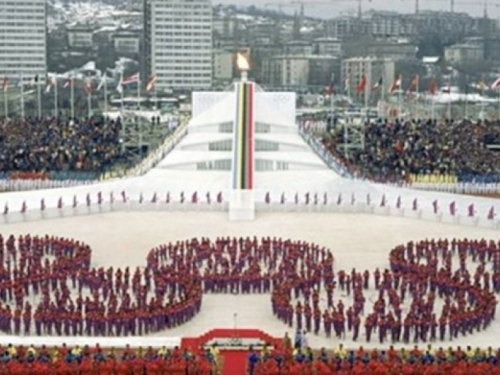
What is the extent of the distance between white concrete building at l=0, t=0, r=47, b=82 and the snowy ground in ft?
260

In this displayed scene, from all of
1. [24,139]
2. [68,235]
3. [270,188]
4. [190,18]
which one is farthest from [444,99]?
[68,235]

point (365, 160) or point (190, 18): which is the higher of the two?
point (190, 18)

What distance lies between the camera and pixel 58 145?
185 ft

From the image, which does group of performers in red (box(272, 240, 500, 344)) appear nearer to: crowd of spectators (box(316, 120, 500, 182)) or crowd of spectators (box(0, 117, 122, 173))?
crowd of spectators (box(316, 120, 500, 182))

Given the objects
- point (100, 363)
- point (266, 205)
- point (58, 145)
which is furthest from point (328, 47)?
point (100, 363)

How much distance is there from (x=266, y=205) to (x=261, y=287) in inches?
493

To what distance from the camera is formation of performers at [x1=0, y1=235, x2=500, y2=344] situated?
2378 centimetres

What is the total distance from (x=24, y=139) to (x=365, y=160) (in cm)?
2067

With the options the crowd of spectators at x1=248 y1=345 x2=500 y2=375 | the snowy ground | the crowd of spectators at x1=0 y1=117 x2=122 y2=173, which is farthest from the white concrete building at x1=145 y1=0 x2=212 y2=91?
the crowd of spectators at x1=248 y1=345 x2=500 y2=375

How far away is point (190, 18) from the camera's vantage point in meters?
130

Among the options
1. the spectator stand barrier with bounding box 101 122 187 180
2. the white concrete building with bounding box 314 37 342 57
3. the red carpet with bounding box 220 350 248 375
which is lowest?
the red carpet with bounding box 220 350 248 375

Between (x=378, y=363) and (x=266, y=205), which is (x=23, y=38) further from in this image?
(x=378, y=363)

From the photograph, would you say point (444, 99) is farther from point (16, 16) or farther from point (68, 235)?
point (68, 235)

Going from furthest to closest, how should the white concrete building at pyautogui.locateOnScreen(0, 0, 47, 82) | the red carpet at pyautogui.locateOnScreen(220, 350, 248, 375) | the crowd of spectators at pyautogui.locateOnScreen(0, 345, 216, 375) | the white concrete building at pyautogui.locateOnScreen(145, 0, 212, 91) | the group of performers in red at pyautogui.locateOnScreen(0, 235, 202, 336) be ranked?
1. the white concrete building at pyautogui.locateOnScreen(145, 0, 212, 91)
2. the white concrete building at pyautogui.locateOnScreen(0, 0, 47, 82)
3. the group of performers in red at pyautogui.locateOnScreen(0, 235, 202, 336)
4. the red carpet at pyautogui.locateOnScreen(220, 350, 248, 375)
5. the crowd of spectators at pyautogui.locateOnScreen(0, 345, 216, 375)
